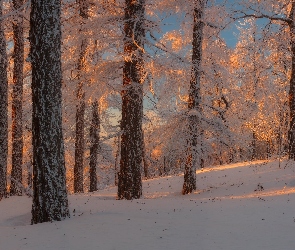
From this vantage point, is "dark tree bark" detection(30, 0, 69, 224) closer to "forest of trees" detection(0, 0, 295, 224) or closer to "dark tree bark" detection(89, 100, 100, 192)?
"forest of trees" detection(0, 0, 295, 224)

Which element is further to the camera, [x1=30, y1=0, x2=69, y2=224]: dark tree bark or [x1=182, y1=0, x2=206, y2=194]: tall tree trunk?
[x1=182, y1=0, x2=206, y2=194]: tall tree trunk

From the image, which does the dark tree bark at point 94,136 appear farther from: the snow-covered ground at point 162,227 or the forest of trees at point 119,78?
the snow-covered ground at point 162,227

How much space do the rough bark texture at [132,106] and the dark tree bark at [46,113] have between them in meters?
3.29

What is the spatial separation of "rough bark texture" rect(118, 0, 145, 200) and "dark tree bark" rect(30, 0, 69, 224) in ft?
10.8

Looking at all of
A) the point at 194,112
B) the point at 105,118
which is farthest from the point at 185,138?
the point at 105,118

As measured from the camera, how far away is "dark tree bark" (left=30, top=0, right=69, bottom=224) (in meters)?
6.28

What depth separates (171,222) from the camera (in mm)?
6188

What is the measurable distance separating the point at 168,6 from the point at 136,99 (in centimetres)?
462

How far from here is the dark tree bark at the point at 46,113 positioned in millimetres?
6277

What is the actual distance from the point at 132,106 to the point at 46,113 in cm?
364

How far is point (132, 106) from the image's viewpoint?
957 cm

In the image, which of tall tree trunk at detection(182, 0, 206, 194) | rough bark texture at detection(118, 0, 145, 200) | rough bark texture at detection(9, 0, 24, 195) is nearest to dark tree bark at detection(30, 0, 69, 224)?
rough bark texture at detection(118, 0, 145, 200)

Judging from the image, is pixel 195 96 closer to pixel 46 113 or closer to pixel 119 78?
pixel 119 78

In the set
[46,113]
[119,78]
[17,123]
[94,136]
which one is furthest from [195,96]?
[94,136]
